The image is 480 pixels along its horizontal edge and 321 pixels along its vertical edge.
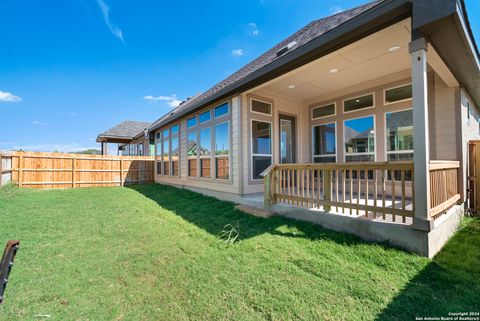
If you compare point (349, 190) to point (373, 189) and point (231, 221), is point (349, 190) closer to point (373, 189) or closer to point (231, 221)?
point (373, 189)

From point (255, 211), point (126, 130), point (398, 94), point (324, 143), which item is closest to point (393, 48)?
point (398, 94)

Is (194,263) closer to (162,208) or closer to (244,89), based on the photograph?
(162,208)

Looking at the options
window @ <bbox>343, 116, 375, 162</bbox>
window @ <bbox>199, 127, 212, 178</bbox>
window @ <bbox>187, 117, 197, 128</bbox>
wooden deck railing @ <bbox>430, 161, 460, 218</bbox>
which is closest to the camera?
wooden deck railing @ <bbox>430, 161, 460, 218</bbox>

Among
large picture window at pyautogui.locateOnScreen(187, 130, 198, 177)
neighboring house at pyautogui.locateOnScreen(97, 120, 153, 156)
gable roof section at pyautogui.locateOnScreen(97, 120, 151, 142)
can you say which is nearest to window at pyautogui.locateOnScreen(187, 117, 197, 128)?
large picture window at pyautogui.locateOnScreen(187, 130, 198, 177)

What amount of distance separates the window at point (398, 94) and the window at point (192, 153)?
20.2 ft

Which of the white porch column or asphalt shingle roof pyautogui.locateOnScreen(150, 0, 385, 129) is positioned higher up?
asphalt shingle roof pyautogui.locateOnScreen(150, 0, 385, 129)

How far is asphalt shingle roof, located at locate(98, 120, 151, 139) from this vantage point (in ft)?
56.2

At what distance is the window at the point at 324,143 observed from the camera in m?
6.48

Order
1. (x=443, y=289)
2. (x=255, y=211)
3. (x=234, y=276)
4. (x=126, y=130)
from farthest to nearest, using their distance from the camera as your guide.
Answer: (x=126, y=130) → (x=255, y=211) → (x=234, y=276) → (x=443, y=289)

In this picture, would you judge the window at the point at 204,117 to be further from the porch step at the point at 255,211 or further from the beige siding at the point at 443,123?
the beige siding at the point at 443,123

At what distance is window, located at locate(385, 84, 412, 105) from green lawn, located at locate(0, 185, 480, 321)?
9.56ft

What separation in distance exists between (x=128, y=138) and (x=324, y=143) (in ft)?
52.2

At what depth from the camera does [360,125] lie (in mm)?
5848

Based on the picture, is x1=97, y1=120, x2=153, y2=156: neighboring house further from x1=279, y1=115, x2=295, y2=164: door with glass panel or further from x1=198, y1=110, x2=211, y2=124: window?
x1=279, y1=115, x2=295, y2=164: door with glass panel
